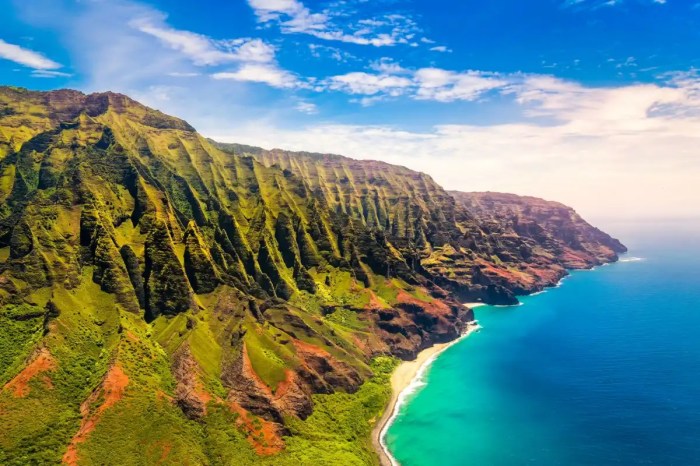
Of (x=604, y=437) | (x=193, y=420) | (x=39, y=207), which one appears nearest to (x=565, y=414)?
(x=604, y=437)

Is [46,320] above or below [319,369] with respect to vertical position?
above

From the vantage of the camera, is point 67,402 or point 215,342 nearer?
point 67,402

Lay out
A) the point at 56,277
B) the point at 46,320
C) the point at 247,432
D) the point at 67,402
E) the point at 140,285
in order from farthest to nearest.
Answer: the point at 140,285 → the point at 56,277 → the point at 46,320 → the point at 247,432 → the point at 67,402

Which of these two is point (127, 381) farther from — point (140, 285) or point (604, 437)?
point (604, 437)

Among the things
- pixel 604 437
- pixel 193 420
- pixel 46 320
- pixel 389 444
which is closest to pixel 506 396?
pixel 604 437

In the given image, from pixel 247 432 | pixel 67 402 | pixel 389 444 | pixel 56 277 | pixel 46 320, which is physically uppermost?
pixel 56 277

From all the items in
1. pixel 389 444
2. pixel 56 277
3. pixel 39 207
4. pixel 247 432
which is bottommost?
pixel 389 444

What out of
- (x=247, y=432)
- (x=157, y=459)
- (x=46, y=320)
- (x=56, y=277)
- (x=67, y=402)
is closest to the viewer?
(x=157, y=459)

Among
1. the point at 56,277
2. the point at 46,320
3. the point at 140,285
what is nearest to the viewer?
the point at 46,320

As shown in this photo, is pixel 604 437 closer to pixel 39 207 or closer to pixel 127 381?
pixel 127 381
